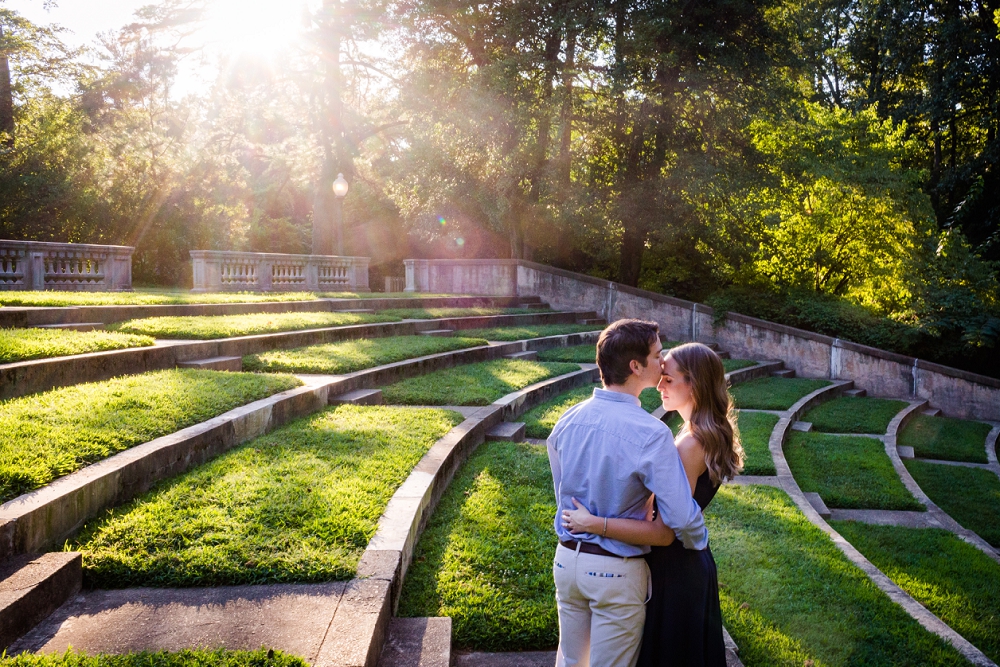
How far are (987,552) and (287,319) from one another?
983 cm

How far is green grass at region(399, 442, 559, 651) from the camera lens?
3.81 metres

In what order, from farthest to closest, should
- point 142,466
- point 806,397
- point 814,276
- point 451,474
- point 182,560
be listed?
point 814,276 < point 806,397 < point 451,474 < point 142,466 < point 182,560

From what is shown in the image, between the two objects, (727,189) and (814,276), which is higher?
(727,189)

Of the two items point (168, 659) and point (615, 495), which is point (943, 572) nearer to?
point (615, 495)

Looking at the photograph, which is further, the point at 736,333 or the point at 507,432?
the point at 736,333

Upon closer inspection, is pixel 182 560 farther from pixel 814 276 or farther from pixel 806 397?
pixel 814 276

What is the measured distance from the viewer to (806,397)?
1280 cm

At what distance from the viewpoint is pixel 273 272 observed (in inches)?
752

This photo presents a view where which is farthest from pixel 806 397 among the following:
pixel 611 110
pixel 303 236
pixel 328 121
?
pixel 303 236

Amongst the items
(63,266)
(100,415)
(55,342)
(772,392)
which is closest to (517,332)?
(772,392)

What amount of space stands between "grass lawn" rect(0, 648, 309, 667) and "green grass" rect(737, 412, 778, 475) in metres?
6.08

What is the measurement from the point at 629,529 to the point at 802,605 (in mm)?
2767

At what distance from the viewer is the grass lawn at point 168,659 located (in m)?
2.89

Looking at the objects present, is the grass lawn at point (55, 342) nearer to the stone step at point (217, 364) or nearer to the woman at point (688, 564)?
the stone step at point (217, 364)
